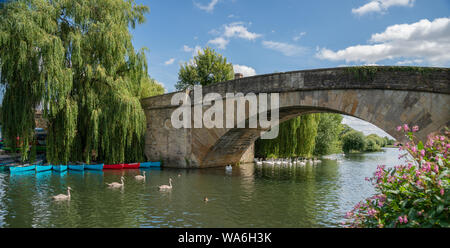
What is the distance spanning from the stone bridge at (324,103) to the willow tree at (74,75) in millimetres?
1610

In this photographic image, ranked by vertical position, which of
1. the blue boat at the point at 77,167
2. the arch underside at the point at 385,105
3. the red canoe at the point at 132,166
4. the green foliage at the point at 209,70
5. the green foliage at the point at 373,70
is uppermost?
the green foliage at the point at 209,70

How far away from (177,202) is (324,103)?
622 cm

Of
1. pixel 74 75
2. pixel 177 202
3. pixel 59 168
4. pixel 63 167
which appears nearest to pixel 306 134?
pixel 74 75

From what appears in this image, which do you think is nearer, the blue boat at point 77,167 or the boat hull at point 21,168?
the boat hull at point 21,168

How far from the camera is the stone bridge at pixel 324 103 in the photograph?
9.28m

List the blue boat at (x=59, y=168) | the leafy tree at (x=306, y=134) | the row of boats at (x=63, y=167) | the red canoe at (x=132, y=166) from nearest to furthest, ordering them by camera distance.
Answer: the row of boats at (x=63, y=167) < the blue boat at (x=59, y=168) < the red canoe at (x=132, y=166) < the leafy tree at (x=306, y=134)

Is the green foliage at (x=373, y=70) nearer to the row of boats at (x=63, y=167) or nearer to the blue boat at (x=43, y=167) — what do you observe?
the row of boats at (x=63, y=167)

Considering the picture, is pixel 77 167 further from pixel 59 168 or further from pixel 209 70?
pixel 209 70

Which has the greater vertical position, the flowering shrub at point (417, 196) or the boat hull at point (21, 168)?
the flowering shrub at point (417, 196)

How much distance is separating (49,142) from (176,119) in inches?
225

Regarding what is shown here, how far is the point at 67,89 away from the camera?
1312cm

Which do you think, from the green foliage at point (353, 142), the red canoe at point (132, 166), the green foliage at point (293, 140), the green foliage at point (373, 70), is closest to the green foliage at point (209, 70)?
the green foliage at point (293, 140)

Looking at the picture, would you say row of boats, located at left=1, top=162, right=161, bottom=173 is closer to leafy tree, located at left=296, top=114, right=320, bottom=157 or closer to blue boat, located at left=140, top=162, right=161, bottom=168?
blue boat, located at left=140, top=162, right=161, bottom=168
